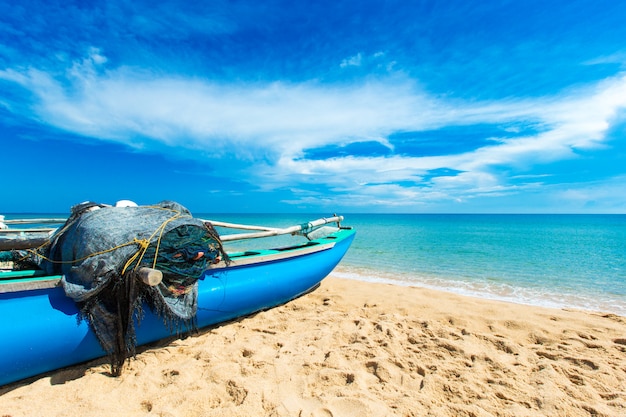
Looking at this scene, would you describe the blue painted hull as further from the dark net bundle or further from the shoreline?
the shoreline

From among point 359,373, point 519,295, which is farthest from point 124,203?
point 519,295

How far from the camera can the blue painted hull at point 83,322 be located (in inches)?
91.9

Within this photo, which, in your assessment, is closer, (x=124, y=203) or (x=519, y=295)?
(x=124, y=203)

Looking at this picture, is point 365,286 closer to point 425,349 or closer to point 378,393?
point 425,349

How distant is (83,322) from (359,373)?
7.45 ft

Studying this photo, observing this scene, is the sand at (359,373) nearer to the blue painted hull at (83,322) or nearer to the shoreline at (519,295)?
the blue painted hull at (83,322)

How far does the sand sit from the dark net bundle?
0.39m

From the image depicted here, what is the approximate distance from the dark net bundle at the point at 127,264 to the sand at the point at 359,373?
15.5 inches

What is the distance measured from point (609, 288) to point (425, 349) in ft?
22.0

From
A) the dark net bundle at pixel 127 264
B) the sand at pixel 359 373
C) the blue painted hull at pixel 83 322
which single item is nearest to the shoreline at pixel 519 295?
the sand at pixel 359 373

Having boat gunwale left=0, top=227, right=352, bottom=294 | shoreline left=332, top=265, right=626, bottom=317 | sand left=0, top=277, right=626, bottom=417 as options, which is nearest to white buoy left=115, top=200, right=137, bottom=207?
boat gunwale left=0, top=227, right=352, bottom=294

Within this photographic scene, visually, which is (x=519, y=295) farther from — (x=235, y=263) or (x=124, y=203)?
(x=124, y=203)

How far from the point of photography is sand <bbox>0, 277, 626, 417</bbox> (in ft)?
7.02

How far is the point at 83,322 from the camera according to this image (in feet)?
8.36
